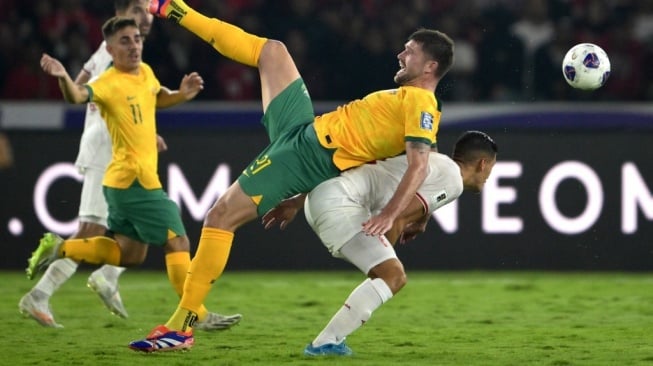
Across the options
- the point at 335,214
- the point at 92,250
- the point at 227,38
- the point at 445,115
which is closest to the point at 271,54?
the point at 227,38

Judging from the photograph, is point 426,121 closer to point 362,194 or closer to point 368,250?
point 362,194

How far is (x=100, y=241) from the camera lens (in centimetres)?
823

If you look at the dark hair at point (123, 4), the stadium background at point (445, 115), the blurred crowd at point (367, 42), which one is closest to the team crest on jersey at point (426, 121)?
the dark hair at point (123, 4)

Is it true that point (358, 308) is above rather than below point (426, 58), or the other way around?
below

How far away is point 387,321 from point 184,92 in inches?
76.8

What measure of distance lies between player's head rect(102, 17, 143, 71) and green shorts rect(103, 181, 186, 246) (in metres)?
0.75

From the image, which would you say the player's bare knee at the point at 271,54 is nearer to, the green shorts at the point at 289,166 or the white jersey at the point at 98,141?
the green shorts at the point at 289,166

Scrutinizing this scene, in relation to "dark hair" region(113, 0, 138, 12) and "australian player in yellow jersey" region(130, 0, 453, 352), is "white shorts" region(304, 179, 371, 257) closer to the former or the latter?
"australian player in yellow jersey" region(130, 0, 453, 352)

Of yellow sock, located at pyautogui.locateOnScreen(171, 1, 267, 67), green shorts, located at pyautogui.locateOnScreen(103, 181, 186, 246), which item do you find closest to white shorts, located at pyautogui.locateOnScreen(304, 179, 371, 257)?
yellow sock, located at pyautogui.locateOnScreen(171, 1, 267, 67)

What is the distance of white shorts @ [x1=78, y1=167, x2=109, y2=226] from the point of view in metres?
9.00

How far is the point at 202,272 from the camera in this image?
271 inches

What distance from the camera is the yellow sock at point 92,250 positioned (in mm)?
8203

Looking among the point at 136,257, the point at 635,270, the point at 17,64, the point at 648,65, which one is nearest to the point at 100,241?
the point at 136,257

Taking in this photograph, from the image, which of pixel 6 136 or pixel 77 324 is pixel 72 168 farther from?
pixel 77 324
